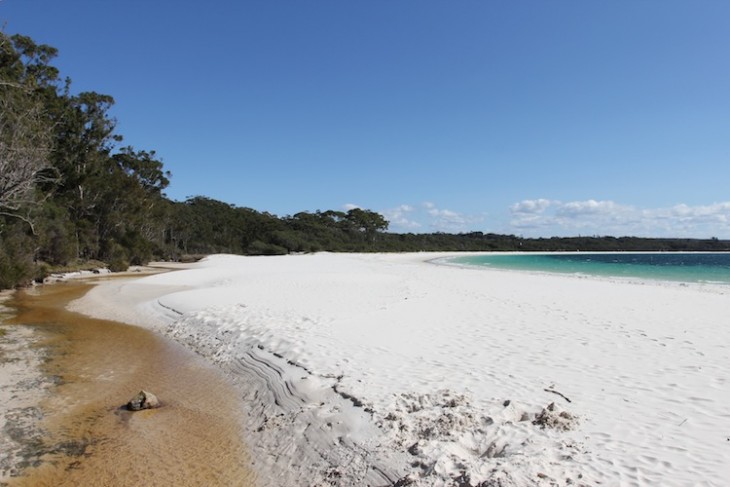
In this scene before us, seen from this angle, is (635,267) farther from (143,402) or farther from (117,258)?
(117,258)

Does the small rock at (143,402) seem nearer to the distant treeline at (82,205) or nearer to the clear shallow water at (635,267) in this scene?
the distant treeline at (82,205)

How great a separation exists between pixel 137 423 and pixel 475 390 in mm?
4781

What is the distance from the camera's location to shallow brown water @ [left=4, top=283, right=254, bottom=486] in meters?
4.75

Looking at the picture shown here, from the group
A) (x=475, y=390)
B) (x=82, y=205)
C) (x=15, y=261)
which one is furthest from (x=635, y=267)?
(x=82, y=205)

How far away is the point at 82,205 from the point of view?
4366 cm

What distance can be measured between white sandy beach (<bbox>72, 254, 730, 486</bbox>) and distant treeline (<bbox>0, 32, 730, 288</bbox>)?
964cm

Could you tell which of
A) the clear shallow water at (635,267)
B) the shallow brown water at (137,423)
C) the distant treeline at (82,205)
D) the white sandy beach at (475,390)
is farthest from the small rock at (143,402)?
the clear shallow water at (635,267)

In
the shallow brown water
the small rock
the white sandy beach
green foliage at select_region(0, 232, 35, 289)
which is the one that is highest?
green foliage at select_region(0, 232, 35, 289)

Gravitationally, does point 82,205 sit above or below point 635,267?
above

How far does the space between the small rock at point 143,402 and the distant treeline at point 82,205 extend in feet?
28.8

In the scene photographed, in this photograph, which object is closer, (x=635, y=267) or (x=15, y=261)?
(x=15, y=261)

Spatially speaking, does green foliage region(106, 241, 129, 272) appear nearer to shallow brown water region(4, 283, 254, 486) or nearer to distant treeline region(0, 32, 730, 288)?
distant treeline region(0, 32, 730, 288)

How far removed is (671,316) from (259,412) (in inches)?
475

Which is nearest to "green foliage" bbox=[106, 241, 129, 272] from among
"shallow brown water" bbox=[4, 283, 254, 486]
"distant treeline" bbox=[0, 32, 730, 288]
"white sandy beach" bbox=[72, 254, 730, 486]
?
"distant treeline" bbox=[0, 32, 730, 288]
